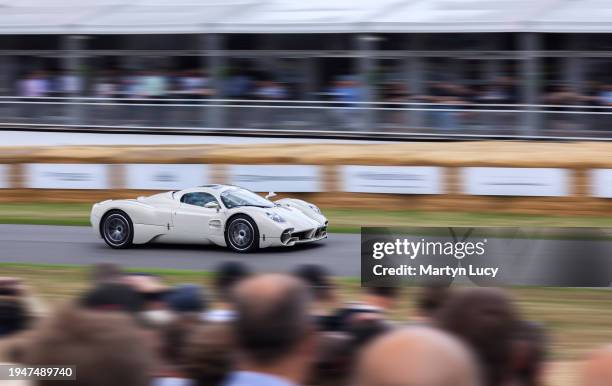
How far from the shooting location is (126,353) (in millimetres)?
2670

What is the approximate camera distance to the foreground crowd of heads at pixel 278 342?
2463 mm

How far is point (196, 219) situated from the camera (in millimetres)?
13328

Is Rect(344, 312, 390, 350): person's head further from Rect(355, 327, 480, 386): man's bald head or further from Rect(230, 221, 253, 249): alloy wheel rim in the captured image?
Rect(230, 221, 253, 249): alloy wheel rim

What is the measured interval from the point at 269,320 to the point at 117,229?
11.0 meters

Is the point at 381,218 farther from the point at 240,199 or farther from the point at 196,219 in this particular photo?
the point at 196,219

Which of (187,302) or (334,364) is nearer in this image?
(334,364)

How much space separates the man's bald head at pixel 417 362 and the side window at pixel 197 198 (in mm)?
10895

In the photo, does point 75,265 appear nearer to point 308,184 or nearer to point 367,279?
point 308,184

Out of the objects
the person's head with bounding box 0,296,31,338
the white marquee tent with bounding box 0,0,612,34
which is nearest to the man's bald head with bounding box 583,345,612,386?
the person's head with bounding box 0,296,31,338

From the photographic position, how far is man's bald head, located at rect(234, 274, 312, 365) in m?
3.03

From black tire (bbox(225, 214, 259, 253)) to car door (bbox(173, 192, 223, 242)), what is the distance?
5.8 inches

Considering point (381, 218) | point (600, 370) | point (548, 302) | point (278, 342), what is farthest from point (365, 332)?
point (381, 218)

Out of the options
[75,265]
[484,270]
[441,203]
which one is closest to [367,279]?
[484,270]

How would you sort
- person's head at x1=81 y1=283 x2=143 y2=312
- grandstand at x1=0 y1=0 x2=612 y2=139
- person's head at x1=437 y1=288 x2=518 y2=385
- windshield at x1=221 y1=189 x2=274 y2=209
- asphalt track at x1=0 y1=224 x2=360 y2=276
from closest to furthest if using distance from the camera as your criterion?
person's head at x1=437 y1=288 x2=518 y2=385 → person's head at x1=81 y1=283 x2=143 y2=312 → asphalt track at x1=0 y1=224 x2=360 y2=276 → windshield at x1=221 y1=189 x2=274 y2=209 → grandstand at x1=0 y1=0 x2=612 y2=139
